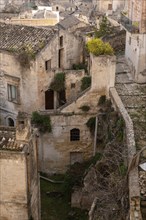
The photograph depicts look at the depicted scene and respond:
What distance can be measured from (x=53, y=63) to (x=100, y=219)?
13557 millimetres

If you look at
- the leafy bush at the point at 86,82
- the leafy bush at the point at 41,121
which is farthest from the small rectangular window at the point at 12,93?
the leafy bush at the point at 86,82

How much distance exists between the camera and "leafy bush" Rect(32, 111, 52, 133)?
26719 mm

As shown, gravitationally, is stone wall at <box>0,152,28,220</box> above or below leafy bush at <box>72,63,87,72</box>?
below

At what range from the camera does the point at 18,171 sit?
18203mm

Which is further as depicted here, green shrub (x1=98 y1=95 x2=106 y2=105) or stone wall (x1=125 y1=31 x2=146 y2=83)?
stone wall (x1=125 y1=31 x2=146 y2=83)

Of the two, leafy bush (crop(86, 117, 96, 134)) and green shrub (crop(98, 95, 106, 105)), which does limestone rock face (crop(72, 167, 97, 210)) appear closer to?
leafy bush (crop(86, 117, 96, 134))

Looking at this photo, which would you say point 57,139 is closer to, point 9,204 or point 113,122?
point 113,122

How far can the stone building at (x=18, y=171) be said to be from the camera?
18.0 metres

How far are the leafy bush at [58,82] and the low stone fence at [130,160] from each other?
11.2 ft

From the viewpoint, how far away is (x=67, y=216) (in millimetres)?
24266

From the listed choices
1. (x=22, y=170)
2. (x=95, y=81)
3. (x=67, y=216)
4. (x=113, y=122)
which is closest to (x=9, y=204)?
(x=22, y=170)

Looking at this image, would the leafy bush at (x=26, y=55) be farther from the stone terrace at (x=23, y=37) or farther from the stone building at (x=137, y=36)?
the stone building at (x=137, y=36)

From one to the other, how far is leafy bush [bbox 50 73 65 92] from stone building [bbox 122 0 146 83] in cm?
623

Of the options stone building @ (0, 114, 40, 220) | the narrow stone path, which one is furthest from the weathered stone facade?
stone building @ (0, 114, 40, 220)
